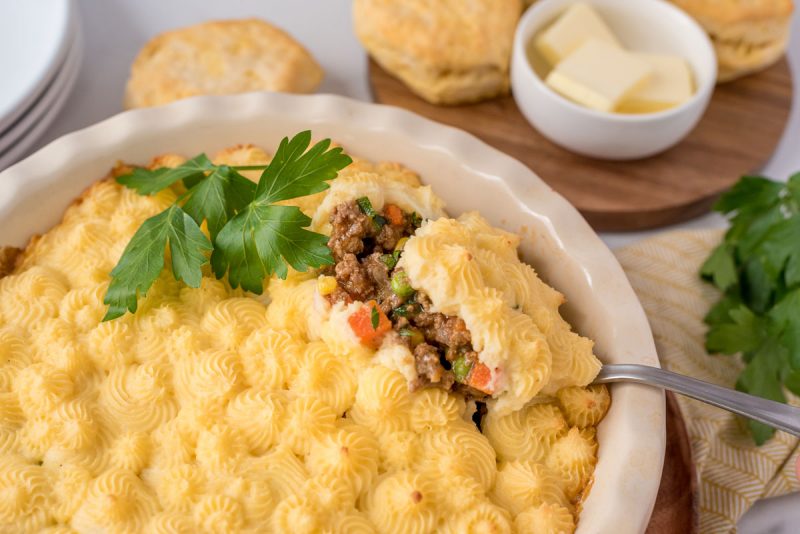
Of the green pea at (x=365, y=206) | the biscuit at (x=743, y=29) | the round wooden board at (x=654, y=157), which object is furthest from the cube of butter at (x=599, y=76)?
the green pea at (x=365, y=206)

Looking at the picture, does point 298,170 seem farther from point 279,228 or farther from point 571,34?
point 571,34

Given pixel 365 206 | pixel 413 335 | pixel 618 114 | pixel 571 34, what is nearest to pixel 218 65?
pixel 365 206

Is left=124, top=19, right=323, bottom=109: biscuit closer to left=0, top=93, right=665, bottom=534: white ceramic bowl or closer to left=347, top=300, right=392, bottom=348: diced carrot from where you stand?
left=0, top=93, right=665, bottom=534: white ceramic bowl

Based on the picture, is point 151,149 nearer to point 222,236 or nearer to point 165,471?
point 222,236

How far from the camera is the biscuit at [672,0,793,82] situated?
433 cm

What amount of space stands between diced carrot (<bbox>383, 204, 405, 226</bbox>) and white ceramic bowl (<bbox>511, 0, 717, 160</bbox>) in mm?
1337

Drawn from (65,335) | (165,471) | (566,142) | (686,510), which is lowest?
(686,510)

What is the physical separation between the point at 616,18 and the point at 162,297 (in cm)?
286

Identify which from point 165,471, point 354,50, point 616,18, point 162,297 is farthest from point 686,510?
point 354,50

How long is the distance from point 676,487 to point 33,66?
3.27 meters

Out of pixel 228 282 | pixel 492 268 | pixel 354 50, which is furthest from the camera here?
pixel 354 50

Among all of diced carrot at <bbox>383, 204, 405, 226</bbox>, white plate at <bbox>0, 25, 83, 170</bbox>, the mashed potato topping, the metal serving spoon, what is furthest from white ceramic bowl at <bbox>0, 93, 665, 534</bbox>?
white plate at <bbox>0, 25, 83, 170</bbox>

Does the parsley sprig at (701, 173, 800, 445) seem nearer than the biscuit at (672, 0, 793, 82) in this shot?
Yes

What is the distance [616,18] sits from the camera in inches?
177
